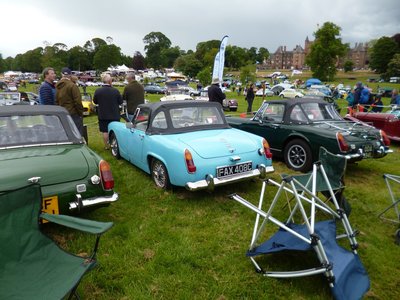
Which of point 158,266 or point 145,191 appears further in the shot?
point 145,191

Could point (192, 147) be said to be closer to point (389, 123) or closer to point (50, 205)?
point (50, 205)

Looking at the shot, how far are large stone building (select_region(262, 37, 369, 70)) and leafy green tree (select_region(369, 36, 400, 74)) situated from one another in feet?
170

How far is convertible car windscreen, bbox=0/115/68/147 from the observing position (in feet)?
13.1

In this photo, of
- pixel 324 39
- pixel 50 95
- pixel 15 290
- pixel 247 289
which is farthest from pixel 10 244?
pixel 324 39

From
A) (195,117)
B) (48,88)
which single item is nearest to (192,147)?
(195,117)

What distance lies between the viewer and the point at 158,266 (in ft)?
10.3

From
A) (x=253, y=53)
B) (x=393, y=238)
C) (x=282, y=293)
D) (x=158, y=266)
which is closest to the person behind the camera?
(x=282, y=293)

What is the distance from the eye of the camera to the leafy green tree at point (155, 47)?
4926 inches

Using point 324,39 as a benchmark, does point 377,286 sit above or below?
below

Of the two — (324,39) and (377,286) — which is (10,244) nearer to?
(377,286)

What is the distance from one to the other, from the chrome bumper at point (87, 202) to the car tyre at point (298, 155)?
158 inches

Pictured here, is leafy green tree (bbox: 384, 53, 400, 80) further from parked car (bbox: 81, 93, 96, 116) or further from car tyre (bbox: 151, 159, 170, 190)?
car tyre (bbox: 151, 159, 170, 190)

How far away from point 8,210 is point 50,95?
5.00 meters

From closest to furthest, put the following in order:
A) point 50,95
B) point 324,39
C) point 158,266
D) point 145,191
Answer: point 158,266 → point 145,191 → point 50,95 → point 324,39
